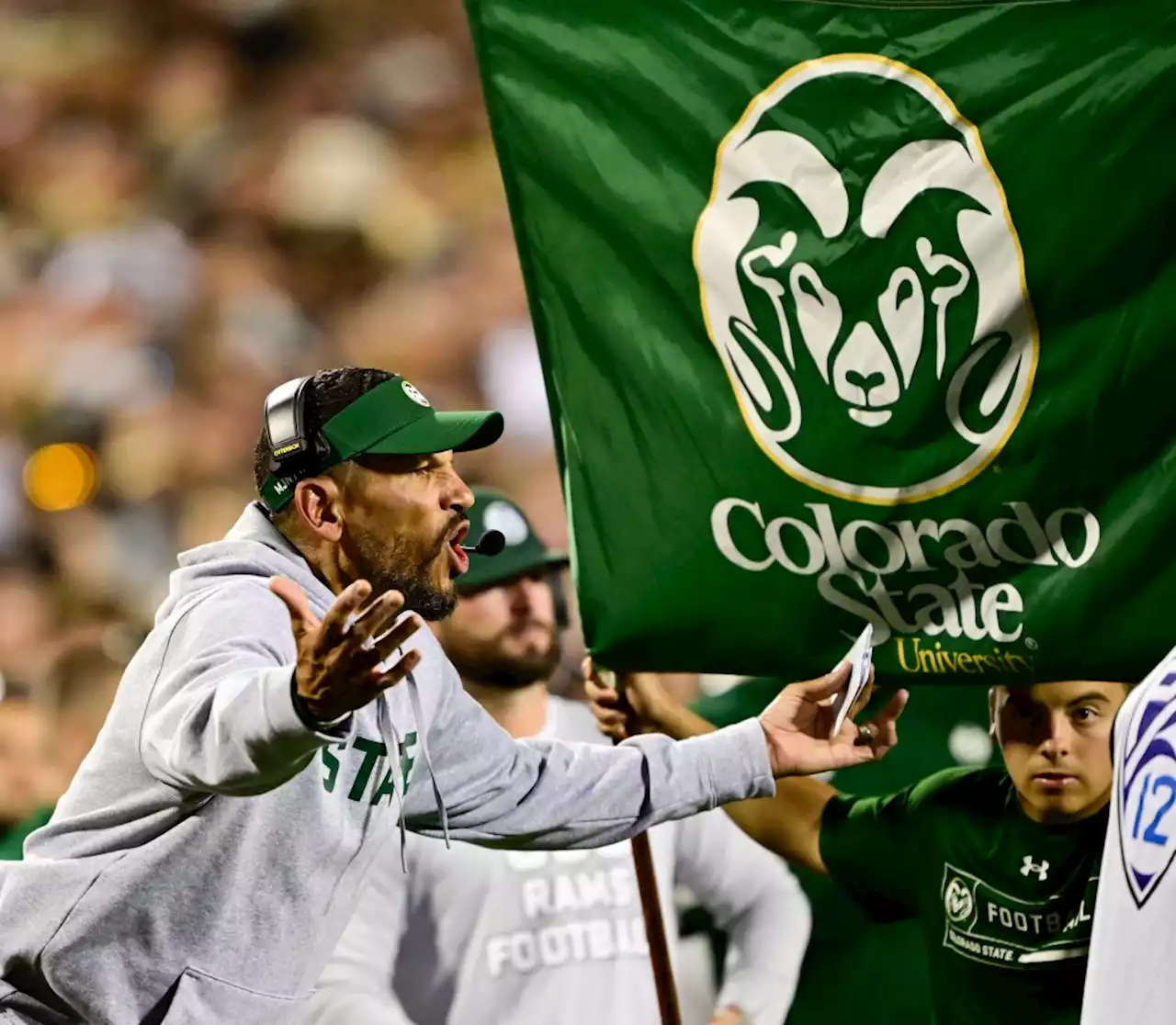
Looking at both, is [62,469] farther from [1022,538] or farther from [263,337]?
[1022,538]

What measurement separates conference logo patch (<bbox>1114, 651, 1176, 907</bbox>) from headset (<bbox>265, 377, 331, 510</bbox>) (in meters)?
1.14

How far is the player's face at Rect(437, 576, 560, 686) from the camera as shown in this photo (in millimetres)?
3420

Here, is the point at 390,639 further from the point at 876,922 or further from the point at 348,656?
the point at 876,922

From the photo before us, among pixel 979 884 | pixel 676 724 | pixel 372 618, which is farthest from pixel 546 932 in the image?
pixel 372 618

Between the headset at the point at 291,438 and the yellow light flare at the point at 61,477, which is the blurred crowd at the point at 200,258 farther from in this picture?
the headset at the point at 291,438

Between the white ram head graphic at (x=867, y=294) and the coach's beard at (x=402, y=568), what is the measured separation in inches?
18.2

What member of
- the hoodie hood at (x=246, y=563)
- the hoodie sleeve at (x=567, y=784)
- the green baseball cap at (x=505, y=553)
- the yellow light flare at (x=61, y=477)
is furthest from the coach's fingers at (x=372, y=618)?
the yellow light flare at (x=61, y=477)

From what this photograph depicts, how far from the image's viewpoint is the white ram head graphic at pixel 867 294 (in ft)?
7.66

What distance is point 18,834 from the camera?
3.58m

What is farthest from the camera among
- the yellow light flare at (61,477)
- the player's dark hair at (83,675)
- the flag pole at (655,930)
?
the yellow light flare at (61,477)

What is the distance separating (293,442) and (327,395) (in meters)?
0.08

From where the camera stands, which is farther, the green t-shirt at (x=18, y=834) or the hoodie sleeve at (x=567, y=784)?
the green t-shirt at (x=18, y=834)

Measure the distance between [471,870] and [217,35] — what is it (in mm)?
2776

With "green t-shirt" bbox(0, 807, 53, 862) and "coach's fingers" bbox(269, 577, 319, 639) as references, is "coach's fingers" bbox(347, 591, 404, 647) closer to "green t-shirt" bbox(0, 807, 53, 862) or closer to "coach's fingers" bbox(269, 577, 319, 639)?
"coach's fingers" bbox(269, 577, 319, 639)
